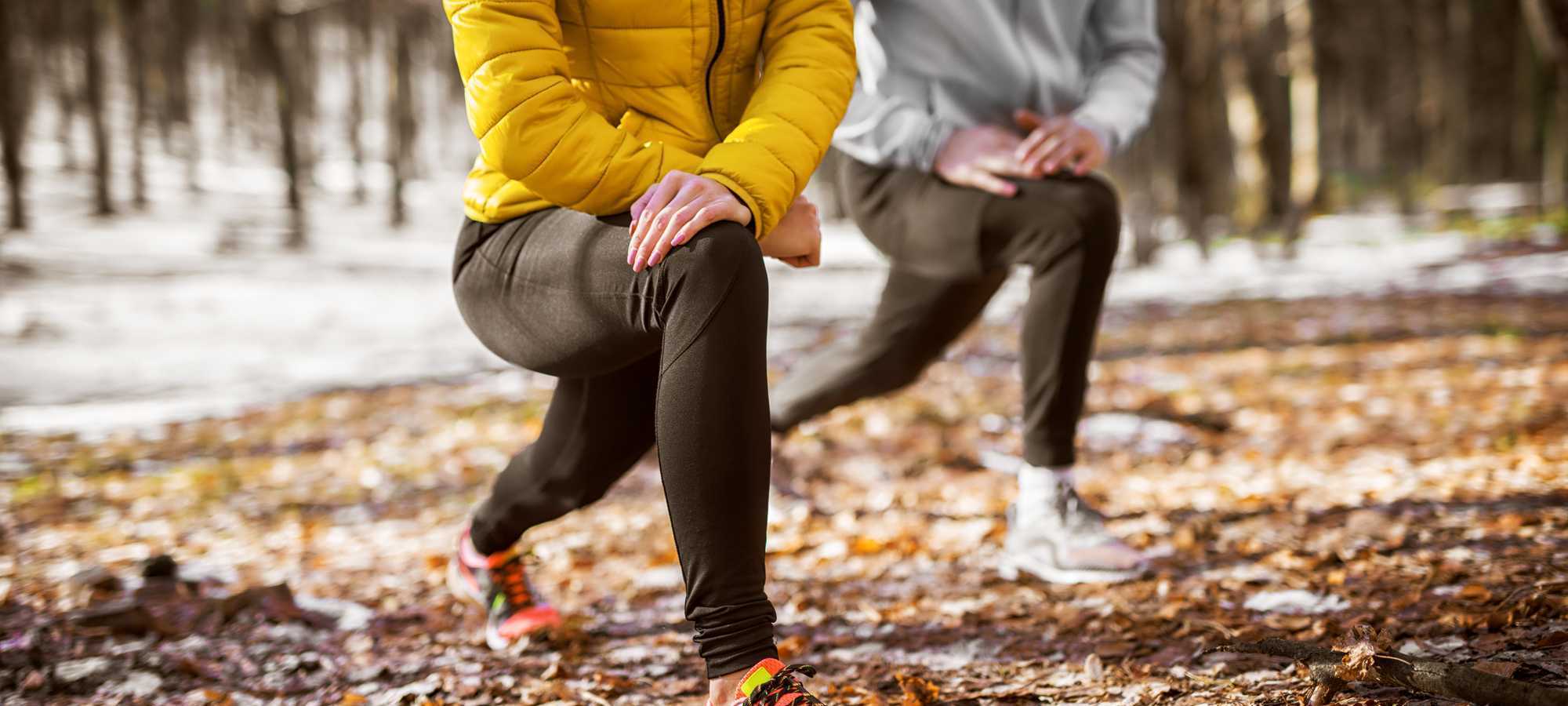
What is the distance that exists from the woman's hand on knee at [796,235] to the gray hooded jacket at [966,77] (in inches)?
36.6

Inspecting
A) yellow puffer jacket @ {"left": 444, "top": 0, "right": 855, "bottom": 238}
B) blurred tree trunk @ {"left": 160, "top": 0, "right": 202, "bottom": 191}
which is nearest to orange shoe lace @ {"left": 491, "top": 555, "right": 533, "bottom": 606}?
yellow puffer jacket @ {"left": 444, "top": 0, "right": 855, "bottom": 238}

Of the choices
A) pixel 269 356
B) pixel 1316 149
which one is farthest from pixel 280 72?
pixel 1316 149

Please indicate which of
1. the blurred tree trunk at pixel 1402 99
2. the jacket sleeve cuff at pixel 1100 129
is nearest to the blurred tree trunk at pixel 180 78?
the blurred tree trunk at pixel 1402 99

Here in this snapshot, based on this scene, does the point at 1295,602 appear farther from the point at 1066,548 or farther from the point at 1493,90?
the point at 1493,90

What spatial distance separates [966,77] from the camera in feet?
10.8

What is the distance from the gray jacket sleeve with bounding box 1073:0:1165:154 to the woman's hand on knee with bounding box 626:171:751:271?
5.45 ft

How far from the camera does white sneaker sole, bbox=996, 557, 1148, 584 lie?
296 cm

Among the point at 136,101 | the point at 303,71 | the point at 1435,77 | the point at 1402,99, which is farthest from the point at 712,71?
the point at 1402,99

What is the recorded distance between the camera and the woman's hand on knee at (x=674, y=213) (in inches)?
75.9

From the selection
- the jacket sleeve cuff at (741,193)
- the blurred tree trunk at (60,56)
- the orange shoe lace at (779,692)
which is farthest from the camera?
the blurred tree trunk at (60,56)

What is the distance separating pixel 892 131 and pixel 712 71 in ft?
3.32

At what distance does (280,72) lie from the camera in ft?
55.2

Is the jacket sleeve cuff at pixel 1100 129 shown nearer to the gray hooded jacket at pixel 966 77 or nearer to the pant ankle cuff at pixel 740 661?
the gray hooded jacket at pixel 966 77

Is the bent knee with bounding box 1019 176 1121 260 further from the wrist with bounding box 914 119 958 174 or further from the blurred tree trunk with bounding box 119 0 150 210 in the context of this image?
the blurred tree trunk with bounding box 119 0 150 210
